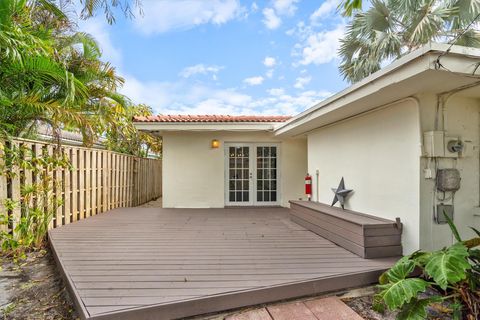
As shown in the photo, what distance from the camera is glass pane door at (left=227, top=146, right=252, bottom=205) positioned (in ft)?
25.5

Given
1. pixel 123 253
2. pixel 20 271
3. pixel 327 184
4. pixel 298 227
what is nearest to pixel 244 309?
pixel 123 253

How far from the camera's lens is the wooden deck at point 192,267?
2.29 metres

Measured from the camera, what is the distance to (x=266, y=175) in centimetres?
781

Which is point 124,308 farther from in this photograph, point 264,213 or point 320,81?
point 320,81

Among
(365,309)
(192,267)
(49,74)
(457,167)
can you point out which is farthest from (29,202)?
(457,167)

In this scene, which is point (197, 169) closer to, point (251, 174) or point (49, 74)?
point (251, 174)

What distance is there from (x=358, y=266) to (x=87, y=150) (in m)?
6.15

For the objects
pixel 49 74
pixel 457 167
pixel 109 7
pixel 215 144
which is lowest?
pixel 457 167

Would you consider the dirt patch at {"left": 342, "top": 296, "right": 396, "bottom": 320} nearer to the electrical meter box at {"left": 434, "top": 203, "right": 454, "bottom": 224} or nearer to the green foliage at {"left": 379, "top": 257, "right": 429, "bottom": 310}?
the green foliage at {"left": 379, "top": 257, "right": 429, "bottom": 310}

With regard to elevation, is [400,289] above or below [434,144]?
below

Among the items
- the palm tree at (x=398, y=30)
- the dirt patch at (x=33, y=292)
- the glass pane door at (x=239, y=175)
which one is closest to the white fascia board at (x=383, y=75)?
the glass pane door at (x=239, y=175)

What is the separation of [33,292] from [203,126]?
4.97 metres

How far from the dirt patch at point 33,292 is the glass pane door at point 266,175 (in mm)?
5461

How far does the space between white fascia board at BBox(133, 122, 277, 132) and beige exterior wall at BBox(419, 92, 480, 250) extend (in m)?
4.13
